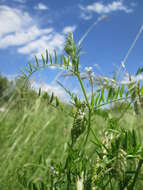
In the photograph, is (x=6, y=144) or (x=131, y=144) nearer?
(x=131, y=144)

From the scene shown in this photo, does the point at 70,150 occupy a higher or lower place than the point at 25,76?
lower

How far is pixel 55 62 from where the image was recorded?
544mm

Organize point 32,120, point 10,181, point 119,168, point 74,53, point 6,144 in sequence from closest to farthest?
point 119,168 < point 74,53 < point 10,181 < point 6,144 < point 32,120

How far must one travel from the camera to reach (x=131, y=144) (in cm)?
45

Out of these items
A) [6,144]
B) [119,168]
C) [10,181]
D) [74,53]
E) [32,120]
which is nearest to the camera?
[119,168]

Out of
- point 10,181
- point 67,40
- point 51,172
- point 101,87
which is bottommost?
A: point 10,181

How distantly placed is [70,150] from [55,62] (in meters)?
0.19

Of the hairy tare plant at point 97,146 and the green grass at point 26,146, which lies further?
the green grass at point 26,146

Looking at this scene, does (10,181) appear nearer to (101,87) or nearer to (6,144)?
(6,144)

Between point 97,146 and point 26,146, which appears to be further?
point 26,146

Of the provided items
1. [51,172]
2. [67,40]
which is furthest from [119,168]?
[67,40]

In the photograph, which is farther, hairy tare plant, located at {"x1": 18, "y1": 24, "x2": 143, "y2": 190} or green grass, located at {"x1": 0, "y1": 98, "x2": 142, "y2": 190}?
green grass, located at {"x1": 0, "y1": 98, "x2": 142, "y2": 190}

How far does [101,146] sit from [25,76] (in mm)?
236

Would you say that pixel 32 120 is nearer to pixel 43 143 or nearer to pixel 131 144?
pixel 43 143
